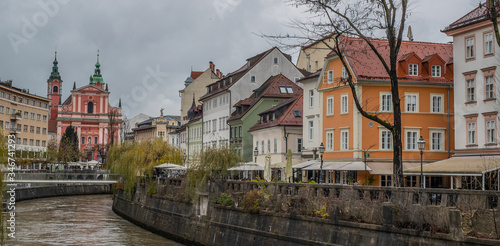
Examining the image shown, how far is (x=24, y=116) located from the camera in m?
107

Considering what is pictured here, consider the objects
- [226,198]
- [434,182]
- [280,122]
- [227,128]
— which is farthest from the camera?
[227,128]

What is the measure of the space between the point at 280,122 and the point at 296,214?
2810 centimetres

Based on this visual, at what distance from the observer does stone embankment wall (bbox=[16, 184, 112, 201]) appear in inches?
2611

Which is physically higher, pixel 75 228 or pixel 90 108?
pixel 90 108

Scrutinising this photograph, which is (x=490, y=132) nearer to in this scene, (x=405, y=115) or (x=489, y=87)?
(x=489, y=87)

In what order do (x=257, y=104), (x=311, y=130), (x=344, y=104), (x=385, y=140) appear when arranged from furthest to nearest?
1. (x=257, y=104)
2. (x=311, y=130)
3. (x=344, y=104)
4. (x=385, y=140)

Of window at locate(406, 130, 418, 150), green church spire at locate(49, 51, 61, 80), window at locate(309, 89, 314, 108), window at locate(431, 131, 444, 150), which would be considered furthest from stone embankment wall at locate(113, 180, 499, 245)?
green church spire at locate(49, 51, 61, 80)

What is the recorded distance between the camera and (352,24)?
80.9 ft

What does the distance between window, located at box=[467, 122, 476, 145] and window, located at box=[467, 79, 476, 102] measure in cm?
134

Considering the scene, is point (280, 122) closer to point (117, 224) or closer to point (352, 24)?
point (117, 224)

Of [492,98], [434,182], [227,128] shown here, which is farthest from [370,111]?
[227,128]

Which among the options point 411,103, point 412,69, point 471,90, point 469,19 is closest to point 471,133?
point 471,90

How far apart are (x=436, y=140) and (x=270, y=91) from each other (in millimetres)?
23475

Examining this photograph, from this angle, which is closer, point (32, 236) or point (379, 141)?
→ point (32, 236)
